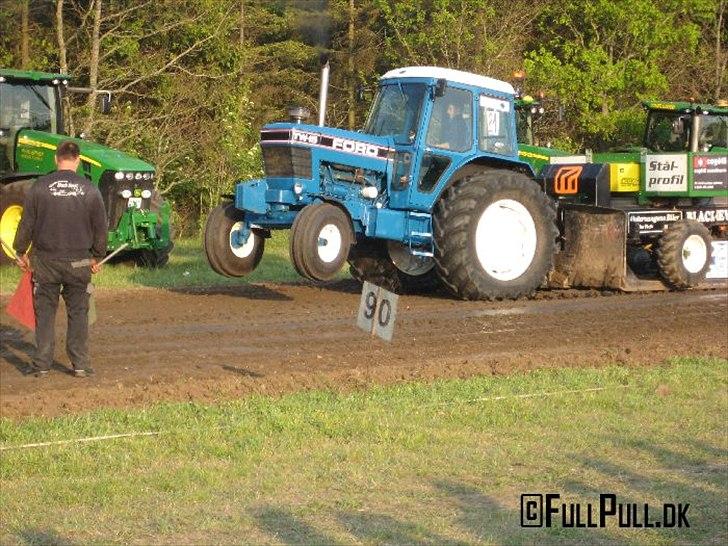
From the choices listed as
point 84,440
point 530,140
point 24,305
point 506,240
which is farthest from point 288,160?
point 530,140

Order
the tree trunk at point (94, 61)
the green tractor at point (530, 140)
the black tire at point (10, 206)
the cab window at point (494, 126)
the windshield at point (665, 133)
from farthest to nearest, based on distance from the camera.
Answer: the tree trunk at point (94, 61), the green tractor at point (530, 140), the windshield at point (665, 133), the black tire at point (10, 206), the cab window at point (494, 126)

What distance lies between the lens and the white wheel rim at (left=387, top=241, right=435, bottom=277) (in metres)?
15.9

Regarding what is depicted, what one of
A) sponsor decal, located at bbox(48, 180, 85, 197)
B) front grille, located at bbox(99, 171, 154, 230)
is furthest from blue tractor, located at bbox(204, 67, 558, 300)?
sponsor decal, located at bbox(48, 180, 85, 197)

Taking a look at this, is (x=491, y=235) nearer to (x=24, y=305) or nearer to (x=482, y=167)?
(x=482, y=167)

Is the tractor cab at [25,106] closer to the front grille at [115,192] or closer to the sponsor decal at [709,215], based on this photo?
the front grille at [115,192]

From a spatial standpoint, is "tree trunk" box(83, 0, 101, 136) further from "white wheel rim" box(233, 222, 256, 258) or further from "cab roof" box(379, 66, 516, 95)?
"cab roof" box(379, 66, 516, 95)

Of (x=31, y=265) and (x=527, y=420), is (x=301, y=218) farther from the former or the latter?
(x=527, y=420)

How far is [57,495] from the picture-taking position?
7215 mm

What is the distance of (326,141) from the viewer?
14781 millimetres

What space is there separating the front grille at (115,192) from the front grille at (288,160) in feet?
11.4

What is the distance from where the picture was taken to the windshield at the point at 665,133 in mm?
19217

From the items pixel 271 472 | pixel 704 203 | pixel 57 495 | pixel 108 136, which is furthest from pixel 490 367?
pixel 108 136

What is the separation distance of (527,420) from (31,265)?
384 cm

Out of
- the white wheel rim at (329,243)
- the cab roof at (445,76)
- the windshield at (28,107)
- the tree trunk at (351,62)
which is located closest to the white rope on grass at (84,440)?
the white wheel rim at (329,243)
